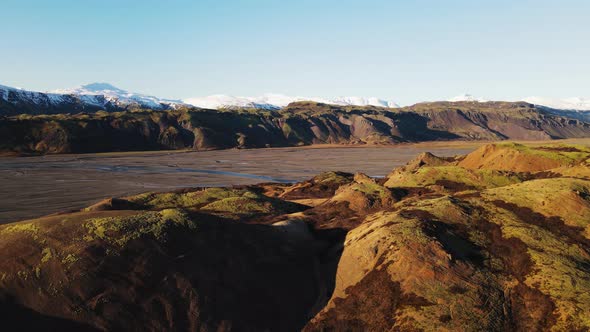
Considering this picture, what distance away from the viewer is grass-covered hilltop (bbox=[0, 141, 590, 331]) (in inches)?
502

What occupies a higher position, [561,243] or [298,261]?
[561,243]

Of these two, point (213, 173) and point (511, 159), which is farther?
point (213, 173)

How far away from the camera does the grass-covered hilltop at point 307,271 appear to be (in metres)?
12.7

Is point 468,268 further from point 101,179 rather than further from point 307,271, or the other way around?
point 101,179

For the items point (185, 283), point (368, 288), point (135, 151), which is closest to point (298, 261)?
point (368, 288)

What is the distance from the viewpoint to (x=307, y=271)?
56.9 ft

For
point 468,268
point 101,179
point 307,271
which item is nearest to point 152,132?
point 101,179

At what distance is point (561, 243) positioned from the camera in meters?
16.8

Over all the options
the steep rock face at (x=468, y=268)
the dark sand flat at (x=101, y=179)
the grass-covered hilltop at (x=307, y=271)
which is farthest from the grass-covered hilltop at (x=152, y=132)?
the steep rock face at (x=468, y=268)

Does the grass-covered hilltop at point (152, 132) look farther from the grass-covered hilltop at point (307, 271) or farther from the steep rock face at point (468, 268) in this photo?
the steep rock face at point (468, 268)

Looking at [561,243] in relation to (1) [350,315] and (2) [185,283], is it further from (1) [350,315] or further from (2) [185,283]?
(2) [185,283]

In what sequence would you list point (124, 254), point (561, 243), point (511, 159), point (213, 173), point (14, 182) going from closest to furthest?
point (124, 254) < point (561, 243) < point (511, 159) < point (14, 182) < point (213, 173)

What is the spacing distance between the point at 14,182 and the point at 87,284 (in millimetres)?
61729

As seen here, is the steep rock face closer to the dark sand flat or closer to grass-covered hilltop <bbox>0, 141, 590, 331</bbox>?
grass-covered hilltop <bbox>0, 141, 590, 331</bbox>
